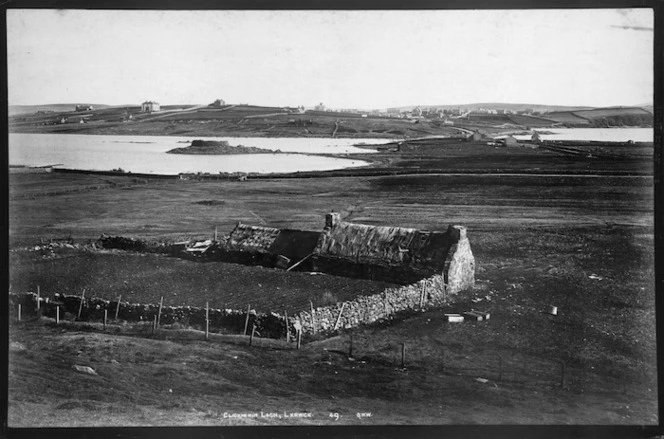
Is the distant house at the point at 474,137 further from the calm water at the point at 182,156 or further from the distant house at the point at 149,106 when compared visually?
the distant house at the point at 149,106

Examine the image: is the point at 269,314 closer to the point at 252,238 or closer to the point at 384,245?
the point at 252,238

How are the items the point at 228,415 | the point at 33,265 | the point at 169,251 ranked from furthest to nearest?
the point at 169,251 → the point at 33,265 → the point at 228,415

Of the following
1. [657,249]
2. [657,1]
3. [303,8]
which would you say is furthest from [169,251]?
[657,1]

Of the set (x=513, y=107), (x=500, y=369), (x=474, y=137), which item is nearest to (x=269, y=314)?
(x=500, y=369)

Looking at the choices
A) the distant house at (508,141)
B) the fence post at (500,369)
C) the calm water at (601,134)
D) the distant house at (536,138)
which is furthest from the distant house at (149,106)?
the fence post at (500,369)

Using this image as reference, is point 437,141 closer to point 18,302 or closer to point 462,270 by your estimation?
point 462,270
